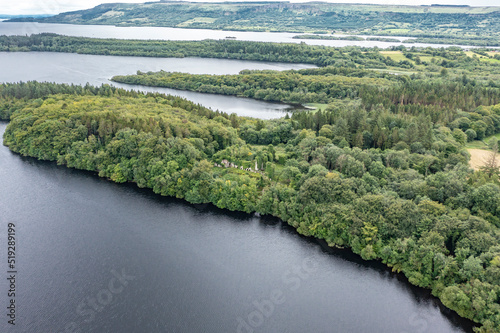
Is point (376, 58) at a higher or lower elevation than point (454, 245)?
higher

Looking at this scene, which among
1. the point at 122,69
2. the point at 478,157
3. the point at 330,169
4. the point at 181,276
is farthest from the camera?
the point at 122,69

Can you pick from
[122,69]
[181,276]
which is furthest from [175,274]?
[122,69]

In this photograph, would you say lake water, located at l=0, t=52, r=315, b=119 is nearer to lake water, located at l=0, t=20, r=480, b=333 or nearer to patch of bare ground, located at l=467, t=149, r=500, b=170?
patch of bare ground, located at l=467, t=149, r=500, b=170

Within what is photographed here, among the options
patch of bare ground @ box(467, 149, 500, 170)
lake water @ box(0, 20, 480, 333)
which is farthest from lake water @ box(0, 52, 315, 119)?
lake water @ box(0, 20, 480, 333)

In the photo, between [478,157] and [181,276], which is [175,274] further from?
[478,157]

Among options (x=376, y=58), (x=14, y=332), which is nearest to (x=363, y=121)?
(x=14, y=332)

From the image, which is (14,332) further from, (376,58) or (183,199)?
(376,58)

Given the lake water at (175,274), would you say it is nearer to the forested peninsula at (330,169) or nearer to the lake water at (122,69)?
the forested peninsula at (330,169)
